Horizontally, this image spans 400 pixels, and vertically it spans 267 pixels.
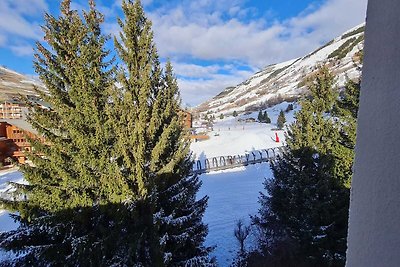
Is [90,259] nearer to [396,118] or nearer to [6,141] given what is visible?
[396,118]

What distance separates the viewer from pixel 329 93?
1011cm

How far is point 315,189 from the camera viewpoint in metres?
9.80

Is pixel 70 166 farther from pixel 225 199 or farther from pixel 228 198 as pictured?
pixel 228 198

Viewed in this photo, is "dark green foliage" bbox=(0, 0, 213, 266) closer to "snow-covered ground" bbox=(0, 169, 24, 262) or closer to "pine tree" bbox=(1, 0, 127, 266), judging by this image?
"pine tree" bbox=(1, 0, 127, 266)

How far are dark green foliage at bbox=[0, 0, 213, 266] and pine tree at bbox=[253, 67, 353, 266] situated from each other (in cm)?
426

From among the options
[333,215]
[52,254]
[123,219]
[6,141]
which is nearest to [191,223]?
[123,219]

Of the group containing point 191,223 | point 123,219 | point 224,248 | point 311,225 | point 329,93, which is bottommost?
point 224,248

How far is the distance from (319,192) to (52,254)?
9.04m

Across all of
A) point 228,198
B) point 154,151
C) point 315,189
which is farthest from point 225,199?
point 154,151

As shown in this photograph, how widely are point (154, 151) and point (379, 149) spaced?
646 centimetres

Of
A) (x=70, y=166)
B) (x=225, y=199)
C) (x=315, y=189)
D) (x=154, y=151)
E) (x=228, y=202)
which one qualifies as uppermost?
(x=154, y=151)

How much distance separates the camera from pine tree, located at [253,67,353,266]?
955cm

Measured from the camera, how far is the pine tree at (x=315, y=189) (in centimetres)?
955

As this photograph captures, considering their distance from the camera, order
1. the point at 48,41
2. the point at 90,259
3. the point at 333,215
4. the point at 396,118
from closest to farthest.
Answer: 1. the point at 396,118
2. the point at 90,259
3. the point at 48,41
4. the point at 333,215
